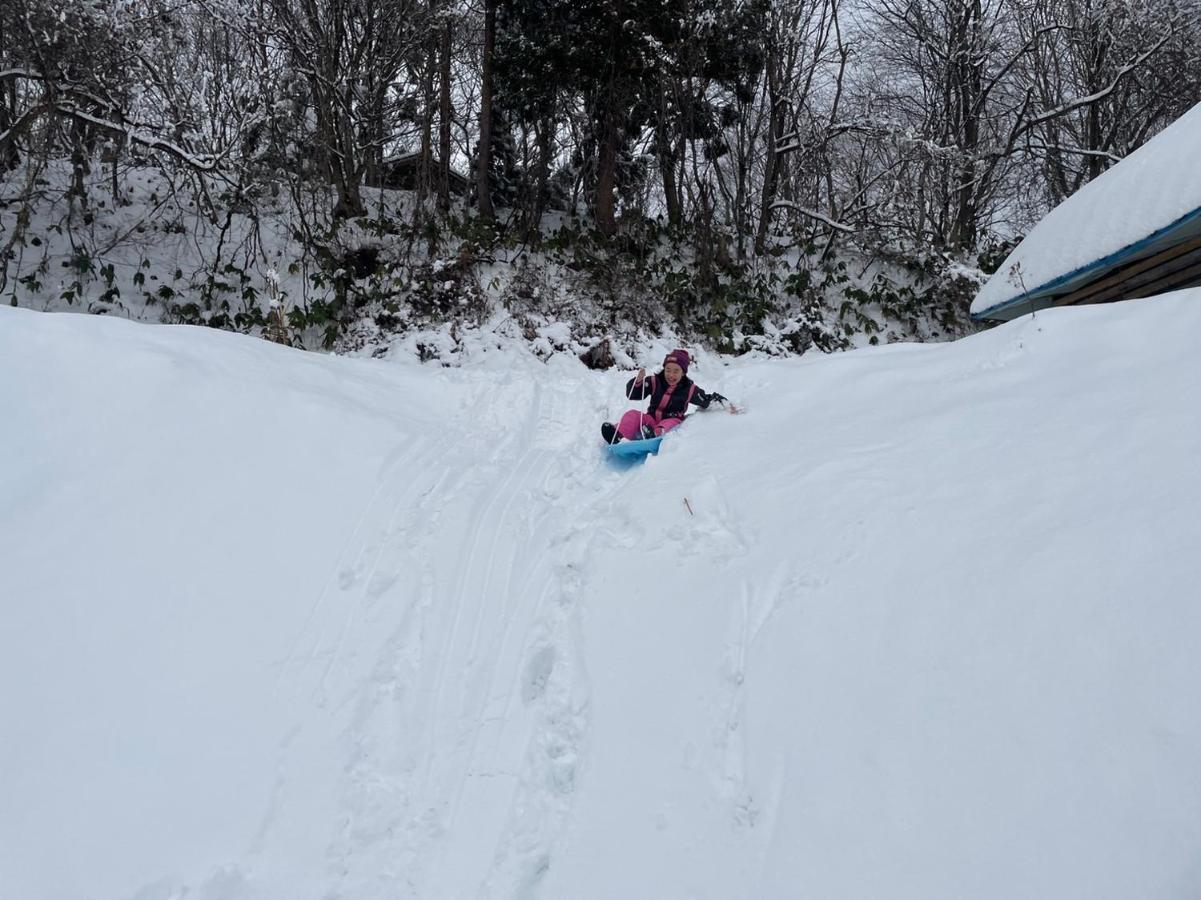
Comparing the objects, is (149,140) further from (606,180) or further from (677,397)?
(677,397)

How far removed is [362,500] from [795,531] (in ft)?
9.18

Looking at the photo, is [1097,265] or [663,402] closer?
[663,402]

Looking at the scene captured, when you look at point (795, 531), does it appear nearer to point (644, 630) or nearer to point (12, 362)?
point (644, 630)

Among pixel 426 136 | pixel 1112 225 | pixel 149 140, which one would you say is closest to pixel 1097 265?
pixel 1112 225

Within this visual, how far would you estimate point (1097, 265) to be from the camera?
20.6ft

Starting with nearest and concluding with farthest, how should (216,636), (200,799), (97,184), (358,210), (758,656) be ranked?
(200,799), (758,656), (216,636), (97,184), (358,210)

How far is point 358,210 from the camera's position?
11680 millimetres

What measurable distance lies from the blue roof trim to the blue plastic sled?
459cm

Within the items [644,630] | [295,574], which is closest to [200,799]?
[295,574]

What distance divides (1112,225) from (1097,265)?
370 mm

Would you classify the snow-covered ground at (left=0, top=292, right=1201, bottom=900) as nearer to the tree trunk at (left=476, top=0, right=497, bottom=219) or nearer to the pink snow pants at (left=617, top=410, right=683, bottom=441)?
the pink snow pants at (left=617, top=410, right=683, bottom=441)

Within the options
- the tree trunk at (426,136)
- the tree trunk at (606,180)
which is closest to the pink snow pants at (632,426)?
the tree trunk at (426,136)

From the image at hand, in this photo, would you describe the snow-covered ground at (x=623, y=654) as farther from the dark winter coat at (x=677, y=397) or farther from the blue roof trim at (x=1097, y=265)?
the blue roof trim at (x=1097, y=265)

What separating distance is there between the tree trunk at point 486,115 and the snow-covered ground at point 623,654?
9301mm
